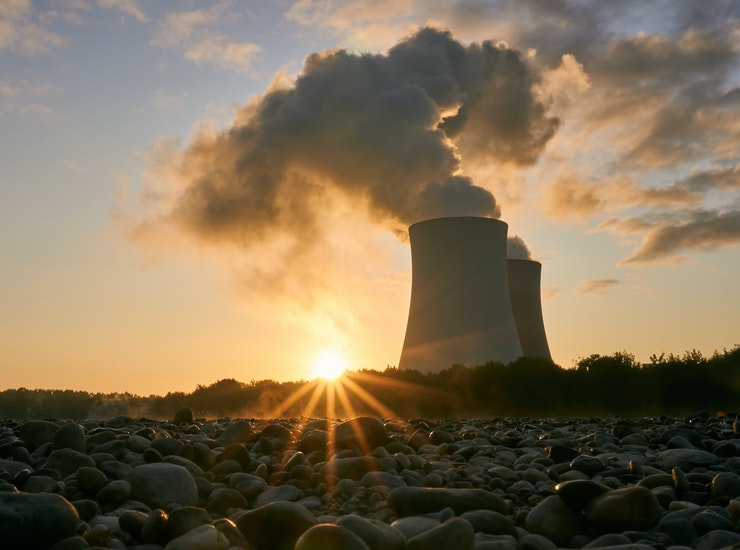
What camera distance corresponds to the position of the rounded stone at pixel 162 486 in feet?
7.98

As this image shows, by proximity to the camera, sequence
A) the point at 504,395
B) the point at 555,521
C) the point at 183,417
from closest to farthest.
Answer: the point at 555,521 → the point at 183,417 → the point at 504,395

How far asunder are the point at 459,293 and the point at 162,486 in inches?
401

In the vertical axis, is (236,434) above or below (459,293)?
below

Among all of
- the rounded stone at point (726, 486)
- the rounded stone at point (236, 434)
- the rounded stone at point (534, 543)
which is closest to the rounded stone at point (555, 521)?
the rounded stone at point (534, 543)

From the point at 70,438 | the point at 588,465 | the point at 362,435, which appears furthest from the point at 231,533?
the point at 588,465

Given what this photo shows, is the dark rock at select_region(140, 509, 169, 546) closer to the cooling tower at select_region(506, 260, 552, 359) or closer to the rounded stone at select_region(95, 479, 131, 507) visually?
the rounded stone at select_region(95, 479, 131, 507)

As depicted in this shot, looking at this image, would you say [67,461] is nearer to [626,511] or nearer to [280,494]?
[280,494]

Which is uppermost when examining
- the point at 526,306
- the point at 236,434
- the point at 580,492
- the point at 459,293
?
the point at 526,306

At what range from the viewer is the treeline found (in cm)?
1140

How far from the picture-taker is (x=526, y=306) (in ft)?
55.3

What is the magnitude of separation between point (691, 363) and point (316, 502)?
10971 millimetres

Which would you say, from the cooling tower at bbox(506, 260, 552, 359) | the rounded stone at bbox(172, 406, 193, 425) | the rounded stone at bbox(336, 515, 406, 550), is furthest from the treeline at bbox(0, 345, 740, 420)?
the rounded stone at bbox(336, 515, 406, 550)

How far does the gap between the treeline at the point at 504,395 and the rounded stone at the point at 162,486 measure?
9730 mm

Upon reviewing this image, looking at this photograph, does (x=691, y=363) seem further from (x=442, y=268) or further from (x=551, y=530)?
(x=551, y=530)
